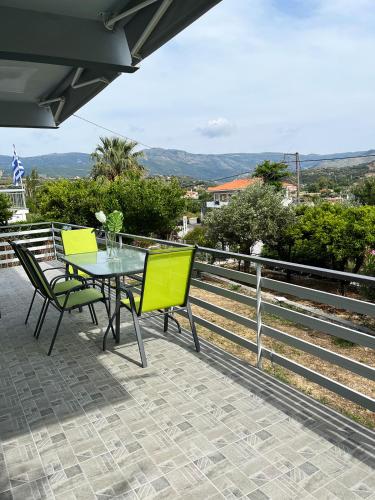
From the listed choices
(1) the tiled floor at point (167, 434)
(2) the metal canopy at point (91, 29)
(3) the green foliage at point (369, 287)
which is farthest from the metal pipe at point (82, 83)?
(3) the green foliage at point (369, 287)

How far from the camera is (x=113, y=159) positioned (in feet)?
96.2

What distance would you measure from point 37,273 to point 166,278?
129 cm

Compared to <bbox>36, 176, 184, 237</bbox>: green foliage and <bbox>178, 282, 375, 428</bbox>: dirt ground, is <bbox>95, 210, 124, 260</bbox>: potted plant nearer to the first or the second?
<bbox>178, 282, 375, 428</bbox>: dirt ground

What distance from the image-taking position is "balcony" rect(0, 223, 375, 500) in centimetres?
179

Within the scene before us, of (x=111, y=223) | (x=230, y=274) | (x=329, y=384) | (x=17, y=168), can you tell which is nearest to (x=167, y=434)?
(x=329, y=384)

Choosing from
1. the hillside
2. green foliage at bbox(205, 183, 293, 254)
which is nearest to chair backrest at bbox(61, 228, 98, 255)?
green foliage at bbox(205, 183, 293, 254)

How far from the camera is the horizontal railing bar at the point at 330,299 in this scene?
208 centimetres

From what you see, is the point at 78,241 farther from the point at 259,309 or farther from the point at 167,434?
the point at 167,434

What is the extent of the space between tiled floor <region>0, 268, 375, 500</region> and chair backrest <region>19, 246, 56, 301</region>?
23.8 inches

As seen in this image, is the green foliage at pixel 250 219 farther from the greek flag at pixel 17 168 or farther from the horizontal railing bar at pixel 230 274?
the horizontal railing bar at pixel 230 274

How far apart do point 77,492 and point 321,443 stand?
1.30 meters

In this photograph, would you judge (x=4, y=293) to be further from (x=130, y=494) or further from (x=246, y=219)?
(x=246, y=219)

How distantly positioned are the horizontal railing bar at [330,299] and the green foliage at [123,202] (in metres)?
14.8

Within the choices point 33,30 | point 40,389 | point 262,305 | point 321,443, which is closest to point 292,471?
point 321,443
